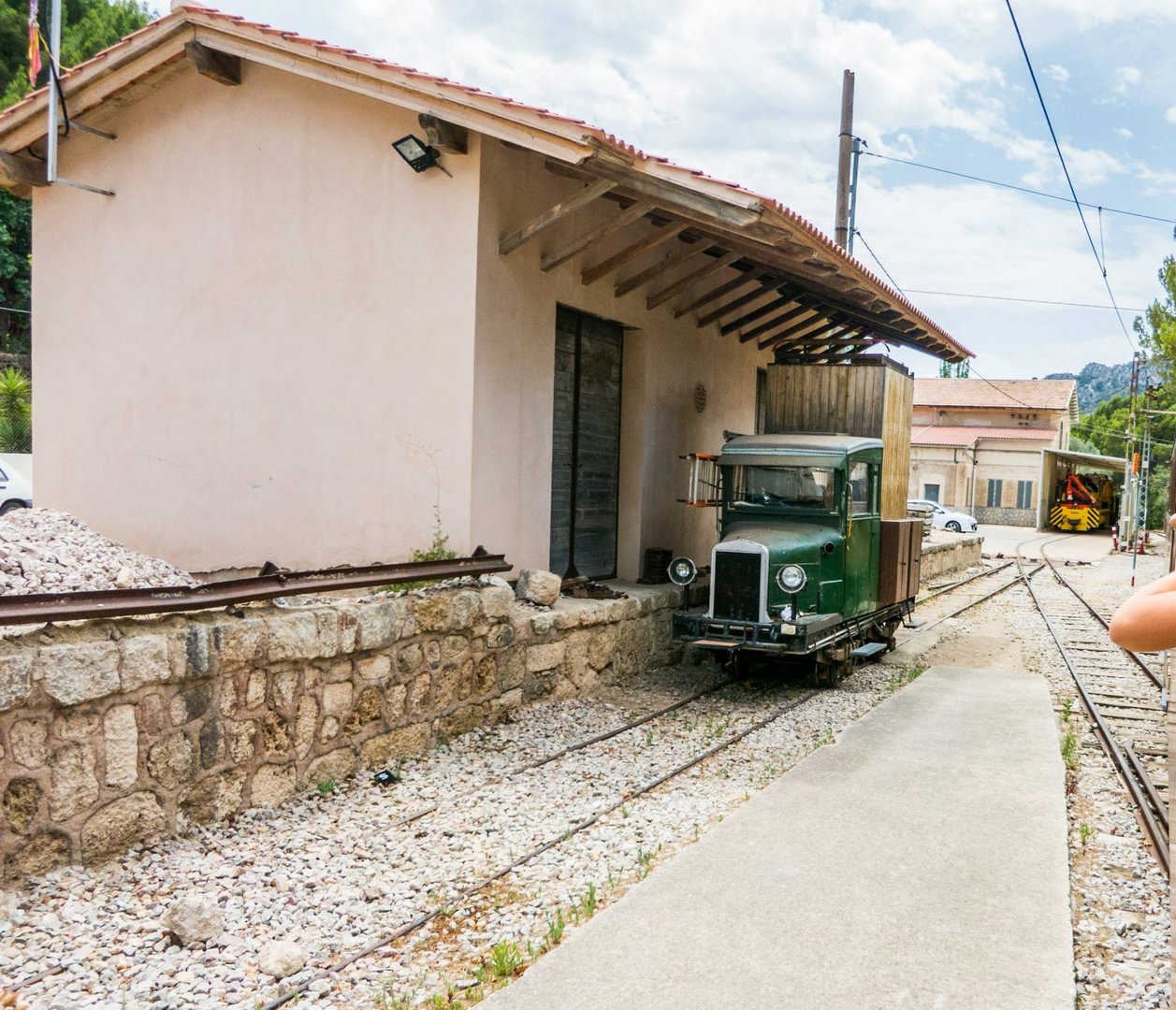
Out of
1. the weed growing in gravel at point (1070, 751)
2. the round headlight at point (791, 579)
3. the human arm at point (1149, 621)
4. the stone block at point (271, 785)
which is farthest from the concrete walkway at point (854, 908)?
the stone block at point (271, 785)

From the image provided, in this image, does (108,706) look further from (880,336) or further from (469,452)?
(880,336)

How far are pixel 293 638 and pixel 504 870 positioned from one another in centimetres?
185

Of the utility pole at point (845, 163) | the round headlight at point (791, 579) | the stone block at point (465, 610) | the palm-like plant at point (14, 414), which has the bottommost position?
the stone block at point (465, 610)

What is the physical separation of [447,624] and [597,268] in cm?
444

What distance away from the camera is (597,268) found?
382 inches

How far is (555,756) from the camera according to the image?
22.5 ft

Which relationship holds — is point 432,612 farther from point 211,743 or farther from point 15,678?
point 15,678

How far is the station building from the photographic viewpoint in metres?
43.0

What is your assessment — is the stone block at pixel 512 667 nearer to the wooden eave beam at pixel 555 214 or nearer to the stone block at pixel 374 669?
the stone block at pixel 374 669

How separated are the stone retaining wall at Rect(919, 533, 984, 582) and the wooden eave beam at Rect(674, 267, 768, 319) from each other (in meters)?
8.75

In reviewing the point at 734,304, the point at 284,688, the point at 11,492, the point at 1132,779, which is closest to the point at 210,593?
the point at 284,688

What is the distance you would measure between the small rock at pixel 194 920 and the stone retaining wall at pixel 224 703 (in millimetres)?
772

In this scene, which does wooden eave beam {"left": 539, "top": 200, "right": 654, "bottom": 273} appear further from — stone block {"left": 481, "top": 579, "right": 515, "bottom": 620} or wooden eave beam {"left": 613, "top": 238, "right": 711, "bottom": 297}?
stone block {"left": 481, "top": 579, "right": 515, "bottom": 620}

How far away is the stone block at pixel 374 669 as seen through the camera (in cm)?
619
